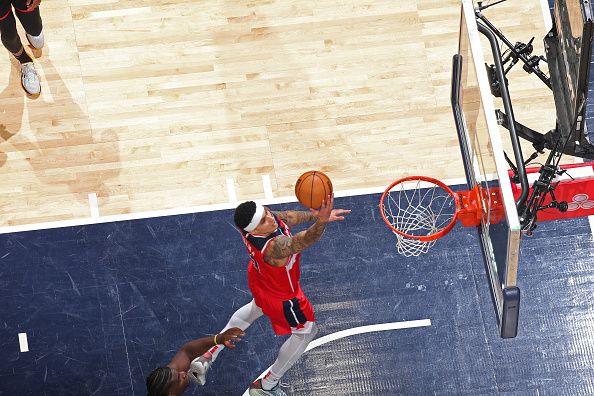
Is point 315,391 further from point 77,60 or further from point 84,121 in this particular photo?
point 77,60

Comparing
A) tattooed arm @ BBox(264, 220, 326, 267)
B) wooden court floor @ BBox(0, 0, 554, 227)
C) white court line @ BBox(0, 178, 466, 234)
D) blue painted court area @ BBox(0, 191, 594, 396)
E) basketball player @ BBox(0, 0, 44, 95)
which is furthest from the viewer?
wooden court floor @ BBox(0, 0, 554, 227)

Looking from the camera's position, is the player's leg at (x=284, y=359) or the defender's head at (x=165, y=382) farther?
the player's leg at (x=284, y=359)

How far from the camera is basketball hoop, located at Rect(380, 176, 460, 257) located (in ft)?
23.8

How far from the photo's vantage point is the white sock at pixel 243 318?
678 cm

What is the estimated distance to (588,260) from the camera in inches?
284

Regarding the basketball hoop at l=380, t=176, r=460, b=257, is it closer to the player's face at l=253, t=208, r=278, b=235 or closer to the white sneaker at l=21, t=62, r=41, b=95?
the player's face at l=253, t=208, r=278, b=235

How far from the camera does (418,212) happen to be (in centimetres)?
732

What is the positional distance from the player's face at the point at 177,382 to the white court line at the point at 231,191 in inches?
72.7

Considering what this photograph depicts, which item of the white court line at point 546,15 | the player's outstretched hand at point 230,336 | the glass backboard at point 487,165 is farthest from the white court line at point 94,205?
the white court line at point 546,15

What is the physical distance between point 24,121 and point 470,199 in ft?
13.3

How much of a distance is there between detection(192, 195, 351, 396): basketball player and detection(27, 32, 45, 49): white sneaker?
3103 millimetres

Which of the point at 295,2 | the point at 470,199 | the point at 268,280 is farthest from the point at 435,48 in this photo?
the point at 268,280

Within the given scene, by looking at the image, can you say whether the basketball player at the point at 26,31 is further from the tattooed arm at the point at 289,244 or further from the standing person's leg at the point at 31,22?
the tattooed arm at the point at 289,244

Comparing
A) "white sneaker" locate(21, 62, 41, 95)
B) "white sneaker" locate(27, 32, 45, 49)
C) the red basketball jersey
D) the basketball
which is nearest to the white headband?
the red basketball jersey
